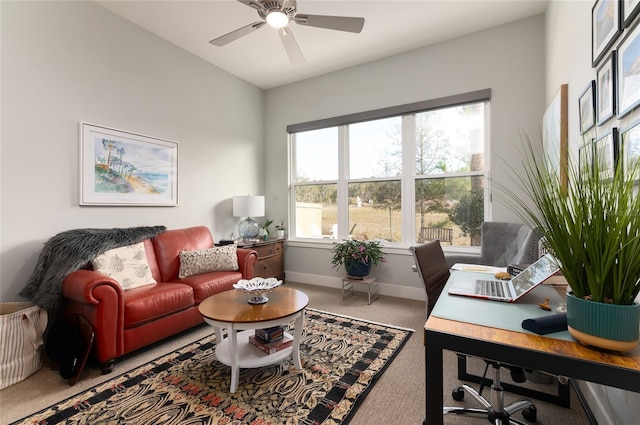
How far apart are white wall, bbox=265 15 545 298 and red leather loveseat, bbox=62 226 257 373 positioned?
179 cm

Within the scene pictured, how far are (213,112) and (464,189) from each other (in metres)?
3.40

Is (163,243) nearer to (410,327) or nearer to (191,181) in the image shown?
(191,181)

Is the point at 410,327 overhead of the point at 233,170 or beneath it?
beneath

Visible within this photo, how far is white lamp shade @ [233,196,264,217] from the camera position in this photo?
3875 mm

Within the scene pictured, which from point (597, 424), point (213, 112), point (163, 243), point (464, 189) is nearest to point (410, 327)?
point (597, 424)

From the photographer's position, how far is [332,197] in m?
4.30

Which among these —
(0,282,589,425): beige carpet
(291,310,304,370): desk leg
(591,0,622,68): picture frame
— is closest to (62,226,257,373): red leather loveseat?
(0,282,589,425): beige carpet

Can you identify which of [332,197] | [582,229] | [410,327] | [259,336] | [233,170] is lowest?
[410,327]

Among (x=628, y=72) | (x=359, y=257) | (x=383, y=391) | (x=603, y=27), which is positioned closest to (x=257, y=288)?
(x=383, y=391)

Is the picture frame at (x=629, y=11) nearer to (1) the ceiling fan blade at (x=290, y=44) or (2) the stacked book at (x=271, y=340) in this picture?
(1) the ceiling fan blade at (x=290, y=44)

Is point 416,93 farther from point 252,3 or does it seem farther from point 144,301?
point 144,301

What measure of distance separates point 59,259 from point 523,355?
9.66 ft

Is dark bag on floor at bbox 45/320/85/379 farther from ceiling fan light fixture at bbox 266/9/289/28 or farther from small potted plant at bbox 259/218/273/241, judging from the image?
ceiling fan light fixture at bbox 266/9/289/28

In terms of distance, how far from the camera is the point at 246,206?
3.88m
